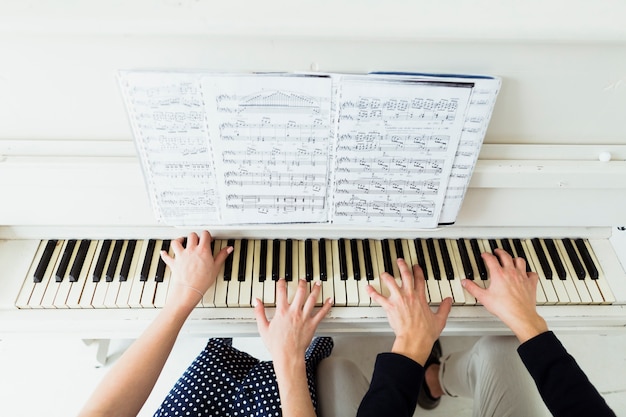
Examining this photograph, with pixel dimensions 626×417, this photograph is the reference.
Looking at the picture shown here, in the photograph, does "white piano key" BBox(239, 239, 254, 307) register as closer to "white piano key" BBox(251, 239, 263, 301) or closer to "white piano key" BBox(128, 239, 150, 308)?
"white piano key" BBox(251, 239, 263, 301)

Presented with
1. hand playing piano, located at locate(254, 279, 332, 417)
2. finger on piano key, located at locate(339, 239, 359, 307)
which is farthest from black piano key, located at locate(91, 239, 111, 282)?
finger on piano key, located at locate(339, 239, 359, 307)

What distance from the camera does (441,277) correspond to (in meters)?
1.28

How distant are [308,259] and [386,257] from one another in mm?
227

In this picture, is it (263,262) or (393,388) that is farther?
(263,262)

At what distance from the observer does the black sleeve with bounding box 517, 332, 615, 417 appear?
39.4 inches

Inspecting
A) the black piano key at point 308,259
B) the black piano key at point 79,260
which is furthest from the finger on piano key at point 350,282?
the black piano key at point 79,260

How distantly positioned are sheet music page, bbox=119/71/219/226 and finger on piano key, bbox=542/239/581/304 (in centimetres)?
97

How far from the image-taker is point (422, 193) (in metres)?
1.09

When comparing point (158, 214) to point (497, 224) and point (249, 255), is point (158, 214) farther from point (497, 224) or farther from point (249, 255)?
point (497, 224)

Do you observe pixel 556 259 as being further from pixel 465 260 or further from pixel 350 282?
pixel 350 282

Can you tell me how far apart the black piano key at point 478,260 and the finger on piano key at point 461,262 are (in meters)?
0.03

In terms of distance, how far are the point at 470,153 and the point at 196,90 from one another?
2.00 feet

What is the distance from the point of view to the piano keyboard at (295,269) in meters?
1.22

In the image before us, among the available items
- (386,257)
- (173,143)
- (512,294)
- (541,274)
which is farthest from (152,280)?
(541,274)
